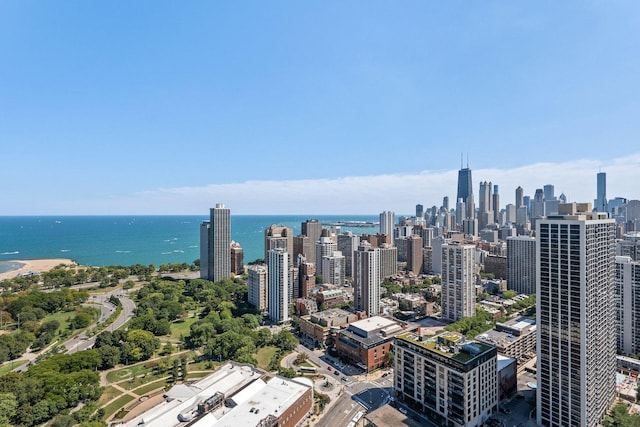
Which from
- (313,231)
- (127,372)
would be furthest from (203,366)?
(313,231)

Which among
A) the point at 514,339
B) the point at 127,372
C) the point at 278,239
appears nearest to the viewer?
the point at 127,372

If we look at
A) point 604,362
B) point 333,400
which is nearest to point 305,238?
point 333,400

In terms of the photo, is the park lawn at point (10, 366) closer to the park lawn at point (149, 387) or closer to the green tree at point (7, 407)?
the green tree at point (7, 407)

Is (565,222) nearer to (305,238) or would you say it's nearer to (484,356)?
(484,356)

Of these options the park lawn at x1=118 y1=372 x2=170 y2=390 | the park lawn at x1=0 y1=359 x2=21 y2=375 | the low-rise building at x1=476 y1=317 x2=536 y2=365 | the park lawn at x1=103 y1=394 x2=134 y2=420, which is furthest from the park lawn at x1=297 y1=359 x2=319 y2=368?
the park lawn at x1=0 y1=359 x2=21 y2=375

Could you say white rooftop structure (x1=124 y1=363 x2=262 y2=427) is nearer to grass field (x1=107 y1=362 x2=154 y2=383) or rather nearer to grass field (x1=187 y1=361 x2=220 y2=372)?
grass field (x1=187 y1=361 x2=220 y2=372)

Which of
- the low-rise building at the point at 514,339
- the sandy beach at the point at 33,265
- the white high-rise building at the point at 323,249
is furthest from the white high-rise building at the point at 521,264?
the sandy beach at the point at 33,265

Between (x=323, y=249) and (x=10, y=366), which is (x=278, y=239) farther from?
(x=10, y=366)
